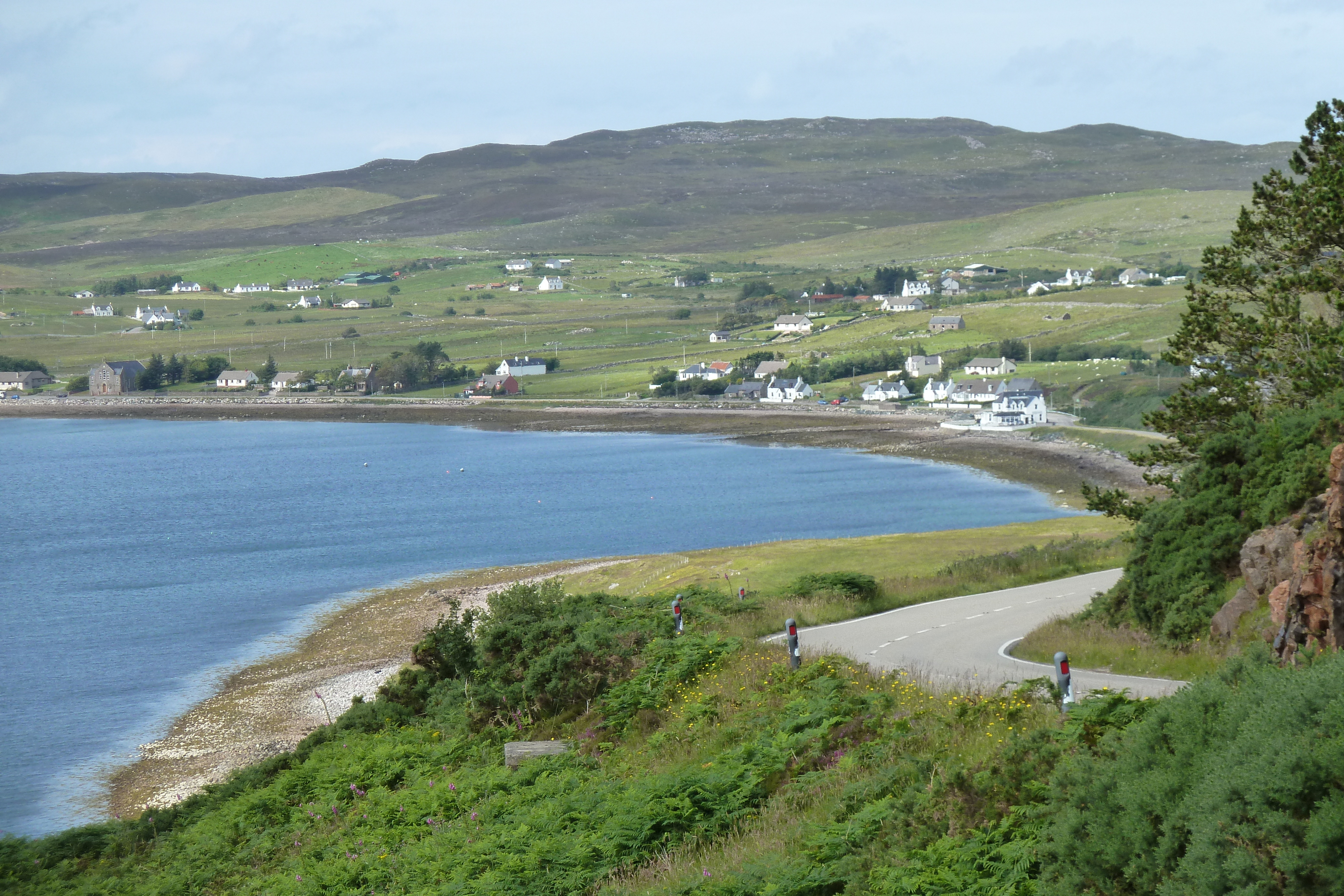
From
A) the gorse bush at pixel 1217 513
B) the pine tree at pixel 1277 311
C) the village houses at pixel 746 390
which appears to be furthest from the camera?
the village houses at pixel 746 390

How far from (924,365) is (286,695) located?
418 feet

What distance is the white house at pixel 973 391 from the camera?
137 m

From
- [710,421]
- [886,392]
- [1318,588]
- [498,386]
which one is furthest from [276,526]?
[498,386]

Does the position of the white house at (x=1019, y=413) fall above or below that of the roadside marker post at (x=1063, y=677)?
below

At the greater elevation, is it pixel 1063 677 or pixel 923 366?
pixel 1063 677

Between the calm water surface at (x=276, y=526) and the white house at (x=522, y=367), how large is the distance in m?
43.2

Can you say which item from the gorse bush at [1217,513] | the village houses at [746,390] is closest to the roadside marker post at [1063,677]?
the gorse bush at [1217,513]

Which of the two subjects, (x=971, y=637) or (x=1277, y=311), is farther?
(x=1277, y=311)

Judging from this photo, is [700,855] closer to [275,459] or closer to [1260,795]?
[1260,795]

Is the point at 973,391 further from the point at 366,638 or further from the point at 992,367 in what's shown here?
the point at 366,638

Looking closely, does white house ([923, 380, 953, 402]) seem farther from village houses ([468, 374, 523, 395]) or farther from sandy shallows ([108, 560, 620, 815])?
sandy shallows ([108, 560, 620, 815])

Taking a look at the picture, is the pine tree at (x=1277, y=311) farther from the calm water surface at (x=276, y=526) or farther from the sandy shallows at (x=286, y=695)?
the calm water surface at (x=276, y=526)

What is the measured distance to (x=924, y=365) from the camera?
155500 millimetres

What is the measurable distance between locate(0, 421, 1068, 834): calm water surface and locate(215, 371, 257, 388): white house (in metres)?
55.8
